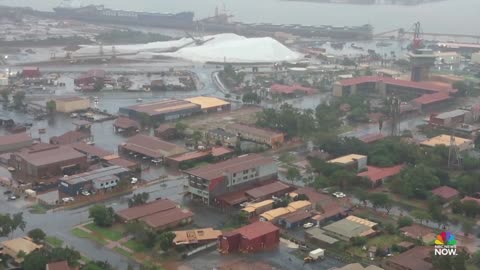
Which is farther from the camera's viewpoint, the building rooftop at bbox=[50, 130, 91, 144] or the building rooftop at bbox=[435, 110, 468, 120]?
the building rooftop at bbox=[435, 110, 468, 120]

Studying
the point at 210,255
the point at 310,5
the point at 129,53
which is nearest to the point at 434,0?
the point at 310,5

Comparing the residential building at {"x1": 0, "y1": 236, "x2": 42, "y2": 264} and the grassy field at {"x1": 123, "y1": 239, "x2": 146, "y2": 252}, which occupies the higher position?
the residential building at {"x1": 0, "y1": 236, "x2": 42, "y2": 264}

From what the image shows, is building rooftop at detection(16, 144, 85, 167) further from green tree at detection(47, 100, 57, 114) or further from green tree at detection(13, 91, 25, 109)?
green tree at detection(13, 91, 25, 109)

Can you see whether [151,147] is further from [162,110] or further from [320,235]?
[320,235]

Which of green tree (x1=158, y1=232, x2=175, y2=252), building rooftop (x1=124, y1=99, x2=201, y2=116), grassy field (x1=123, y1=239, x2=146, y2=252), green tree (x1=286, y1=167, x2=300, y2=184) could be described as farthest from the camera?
building rooftop (x1=124, y1=99, x2=201, y2=116)

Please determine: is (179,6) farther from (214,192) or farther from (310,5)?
(214,192)

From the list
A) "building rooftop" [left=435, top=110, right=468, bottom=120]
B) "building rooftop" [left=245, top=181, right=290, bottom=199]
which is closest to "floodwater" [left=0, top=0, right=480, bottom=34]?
"building rooftop" [left=435, top=110, right=468, bottom=120]

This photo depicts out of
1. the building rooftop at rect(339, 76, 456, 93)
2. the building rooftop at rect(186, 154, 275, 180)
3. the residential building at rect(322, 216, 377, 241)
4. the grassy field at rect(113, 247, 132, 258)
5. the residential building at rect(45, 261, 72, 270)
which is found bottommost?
the grassy field at rect(113, 247, 132, 258)

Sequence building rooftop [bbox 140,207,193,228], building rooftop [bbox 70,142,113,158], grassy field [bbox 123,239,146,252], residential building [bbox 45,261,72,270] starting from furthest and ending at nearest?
building rooftop [bbox 70,142,113,158] < building rooftop [bbox 140,207,193,228] < grassy field [bbox 123,239,146,252] < residential building [bbox 45,261,72,270]

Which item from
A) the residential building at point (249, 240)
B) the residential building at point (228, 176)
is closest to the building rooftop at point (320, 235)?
the residential building at point (249, 240)
